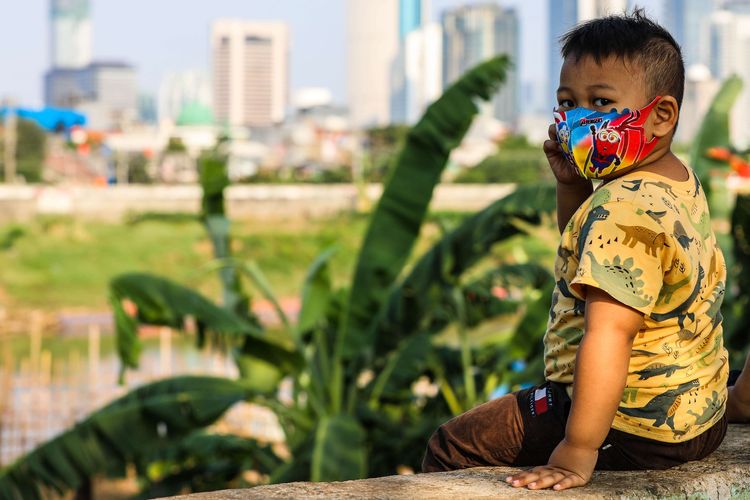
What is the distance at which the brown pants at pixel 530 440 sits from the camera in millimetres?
1920

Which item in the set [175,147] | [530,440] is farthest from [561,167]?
[175,147]

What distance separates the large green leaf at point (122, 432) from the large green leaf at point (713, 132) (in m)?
3.43

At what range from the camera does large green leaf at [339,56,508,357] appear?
5.99 meters

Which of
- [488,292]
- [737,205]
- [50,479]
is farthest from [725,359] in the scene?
[488,292]

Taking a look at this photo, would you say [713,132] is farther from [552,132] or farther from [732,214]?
[552,132]

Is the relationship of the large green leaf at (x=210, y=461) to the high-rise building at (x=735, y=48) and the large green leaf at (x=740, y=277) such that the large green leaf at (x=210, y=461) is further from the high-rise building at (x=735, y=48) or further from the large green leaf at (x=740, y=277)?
the high-rise building at (x=735, y=48)

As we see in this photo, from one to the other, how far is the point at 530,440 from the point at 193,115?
57.2 metres

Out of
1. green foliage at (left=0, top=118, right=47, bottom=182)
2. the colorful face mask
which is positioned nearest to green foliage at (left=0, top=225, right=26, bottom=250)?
green foliage at (left=0, top=118, right=47, bottom=182)

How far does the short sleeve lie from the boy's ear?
188 mm

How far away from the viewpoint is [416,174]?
6.04m

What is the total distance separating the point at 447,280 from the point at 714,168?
2.18 metres

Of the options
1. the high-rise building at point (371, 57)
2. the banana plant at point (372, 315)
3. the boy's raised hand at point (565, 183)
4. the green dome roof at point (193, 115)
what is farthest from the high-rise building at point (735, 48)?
the high-rise building at point (371, 57)

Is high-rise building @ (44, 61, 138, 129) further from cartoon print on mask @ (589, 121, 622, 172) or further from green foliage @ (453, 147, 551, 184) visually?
cartoon print on mask @ (589, 121, 622, 172)

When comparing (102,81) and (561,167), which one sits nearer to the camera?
(561,167)
